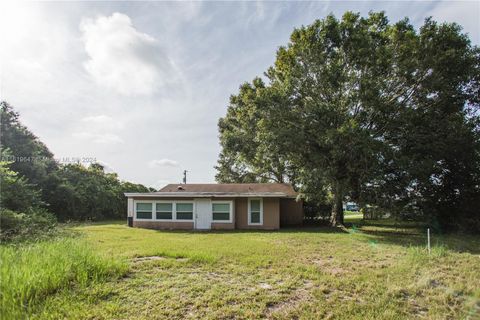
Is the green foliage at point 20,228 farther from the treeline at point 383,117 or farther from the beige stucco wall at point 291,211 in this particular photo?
the beige stucco wall at point 291,211

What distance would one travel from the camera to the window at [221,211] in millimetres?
17239

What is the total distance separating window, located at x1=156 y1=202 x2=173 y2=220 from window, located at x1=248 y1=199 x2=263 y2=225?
201 inches

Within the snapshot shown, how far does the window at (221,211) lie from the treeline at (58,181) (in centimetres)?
988

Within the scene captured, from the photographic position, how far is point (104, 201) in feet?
84.7

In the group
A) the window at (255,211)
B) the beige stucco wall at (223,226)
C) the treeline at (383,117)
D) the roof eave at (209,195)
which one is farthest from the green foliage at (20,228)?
the window at (255,211)

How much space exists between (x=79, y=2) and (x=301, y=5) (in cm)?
702

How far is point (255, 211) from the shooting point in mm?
17359

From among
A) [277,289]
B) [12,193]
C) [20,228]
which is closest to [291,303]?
[277,289]

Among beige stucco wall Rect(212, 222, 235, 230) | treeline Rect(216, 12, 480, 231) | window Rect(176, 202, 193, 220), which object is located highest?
treeline Rect(216, 12, 480, 231)

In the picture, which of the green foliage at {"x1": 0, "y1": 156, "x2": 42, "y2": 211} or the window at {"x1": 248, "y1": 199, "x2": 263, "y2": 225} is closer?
the green foliage at {"x1": 0, "y1": 156, "x2": 42, "y2": 211}

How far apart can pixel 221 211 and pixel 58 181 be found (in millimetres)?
14937

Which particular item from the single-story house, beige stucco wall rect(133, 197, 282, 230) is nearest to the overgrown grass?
the single-story house

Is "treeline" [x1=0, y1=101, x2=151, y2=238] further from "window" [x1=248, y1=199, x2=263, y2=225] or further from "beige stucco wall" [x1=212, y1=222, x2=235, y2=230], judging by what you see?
"window" [x1=248, y1=199, x2=263, y2=225]

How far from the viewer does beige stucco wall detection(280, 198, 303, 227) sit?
20719mm
